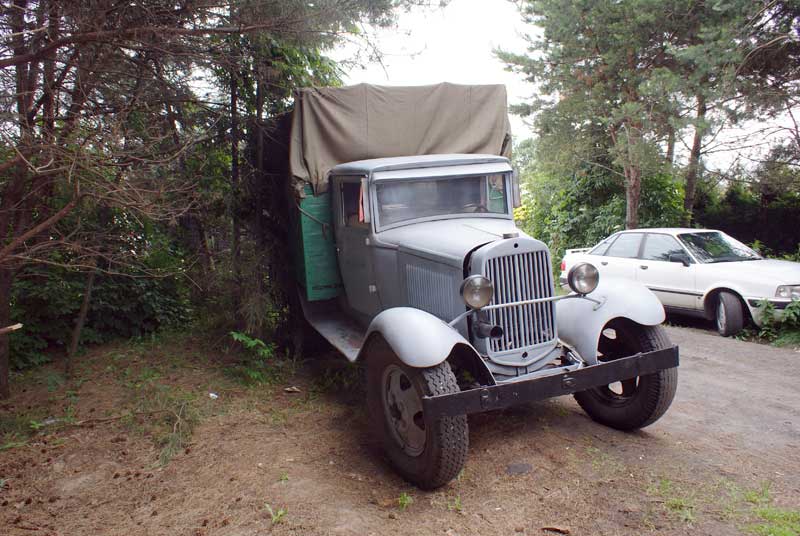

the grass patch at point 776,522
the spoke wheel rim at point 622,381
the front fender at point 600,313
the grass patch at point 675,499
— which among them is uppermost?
the front fender at point 600,313

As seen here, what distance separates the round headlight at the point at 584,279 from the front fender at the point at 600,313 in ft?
0.61

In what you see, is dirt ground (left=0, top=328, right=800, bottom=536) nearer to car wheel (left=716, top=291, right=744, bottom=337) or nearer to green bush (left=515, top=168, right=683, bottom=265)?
car wheel (left=716, top=291, right=744, bottom=337)

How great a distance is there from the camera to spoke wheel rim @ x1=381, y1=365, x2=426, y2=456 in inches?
147

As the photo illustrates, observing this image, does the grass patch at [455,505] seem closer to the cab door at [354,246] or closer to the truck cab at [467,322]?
the truck cab at [467,322]

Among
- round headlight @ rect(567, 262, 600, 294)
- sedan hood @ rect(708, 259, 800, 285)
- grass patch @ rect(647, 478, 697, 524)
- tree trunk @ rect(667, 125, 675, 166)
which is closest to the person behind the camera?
grass patch @ rect(647, 478, 697, 524)

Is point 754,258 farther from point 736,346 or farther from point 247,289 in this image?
point 247,289

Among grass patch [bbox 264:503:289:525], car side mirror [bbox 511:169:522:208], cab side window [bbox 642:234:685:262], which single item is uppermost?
car side mirror [bbox 511:169:522:208]

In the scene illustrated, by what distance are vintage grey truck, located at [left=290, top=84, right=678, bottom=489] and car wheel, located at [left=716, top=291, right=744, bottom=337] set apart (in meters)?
3.35

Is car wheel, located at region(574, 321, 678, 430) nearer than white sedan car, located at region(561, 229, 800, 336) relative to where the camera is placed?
Yes

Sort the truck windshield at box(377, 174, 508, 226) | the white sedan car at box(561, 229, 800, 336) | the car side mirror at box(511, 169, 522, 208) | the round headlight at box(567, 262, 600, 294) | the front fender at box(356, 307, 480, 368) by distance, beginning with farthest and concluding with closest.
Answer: the white sedan car at box(561, 229, 800, 336)
the car side mirror at box(511, 169, 522, 208)
the truck windshield at box(377, 174, 508, 226)
the round headlight at box(567, 262, 600, 294)
the front fender at box(356, 307, 480, 368)

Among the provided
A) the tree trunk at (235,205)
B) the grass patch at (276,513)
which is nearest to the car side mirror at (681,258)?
the tree trunk at (235,205)

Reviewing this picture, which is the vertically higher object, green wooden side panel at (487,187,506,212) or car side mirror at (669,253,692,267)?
green wooden side panel at (487,187,506,212)

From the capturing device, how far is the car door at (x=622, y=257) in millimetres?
8859

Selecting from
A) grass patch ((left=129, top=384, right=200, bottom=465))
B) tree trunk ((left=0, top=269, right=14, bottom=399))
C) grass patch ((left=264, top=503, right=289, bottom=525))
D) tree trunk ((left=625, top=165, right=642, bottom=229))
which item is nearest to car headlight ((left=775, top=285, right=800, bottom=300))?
tree trunk ((left=625, top=165, right=642, bottom=229))
